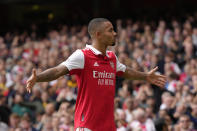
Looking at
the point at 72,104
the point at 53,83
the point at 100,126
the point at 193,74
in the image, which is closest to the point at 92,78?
the point at 100,126

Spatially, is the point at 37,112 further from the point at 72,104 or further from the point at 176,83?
the point at 176,83

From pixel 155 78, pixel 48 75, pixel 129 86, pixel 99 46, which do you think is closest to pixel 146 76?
pixel 155 78

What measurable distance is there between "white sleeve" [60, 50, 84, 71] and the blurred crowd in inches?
97.8

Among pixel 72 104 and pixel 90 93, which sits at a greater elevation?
pixel 90 93

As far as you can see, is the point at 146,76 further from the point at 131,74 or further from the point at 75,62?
the point at 75,62

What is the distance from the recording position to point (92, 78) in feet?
→ 16.6

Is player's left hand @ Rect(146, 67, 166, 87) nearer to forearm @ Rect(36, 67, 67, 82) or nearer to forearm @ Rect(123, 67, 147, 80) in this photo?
forearm @ Rect(123, 67, 147, 80)

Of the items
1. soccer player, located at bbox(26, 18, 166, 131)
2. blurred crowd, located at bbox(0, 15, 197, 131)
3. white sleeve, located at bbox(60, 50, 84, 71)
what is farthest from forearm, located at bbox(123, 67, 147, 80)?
blurred crowd, located at bbox(0, 15, 197, 131)

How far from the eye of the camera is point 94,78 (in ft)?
16.6

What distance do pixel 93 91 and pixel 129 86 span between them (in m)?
5.55

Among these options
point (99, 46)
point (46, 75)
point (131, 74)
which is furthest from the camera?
point (131, 74)

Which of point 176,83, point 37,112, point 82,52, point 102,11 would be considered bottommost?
point 37,112

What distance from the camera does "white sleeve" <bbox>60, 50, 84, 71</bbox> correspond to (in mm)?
4949

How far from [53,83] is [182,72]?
3.56 m
